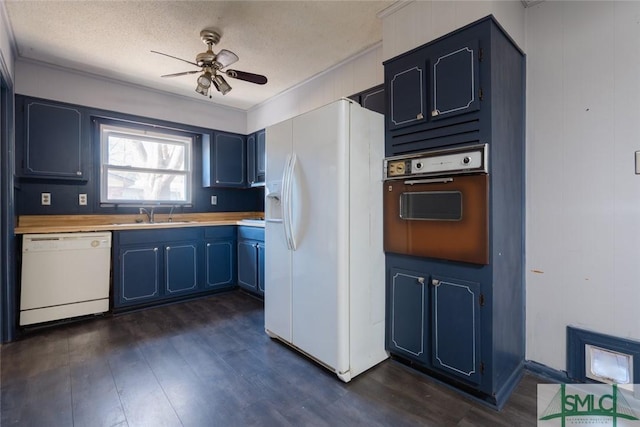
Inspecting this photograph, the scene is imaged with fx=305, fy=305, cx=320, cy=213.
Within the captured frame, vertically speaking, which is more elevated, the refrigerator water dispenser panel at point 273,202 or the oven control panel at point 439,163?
the oven control panel at point 439,163

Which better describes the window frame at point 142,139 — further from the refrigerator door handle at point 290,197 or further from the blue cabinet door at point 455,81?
the blue cabinet door at point 455,81

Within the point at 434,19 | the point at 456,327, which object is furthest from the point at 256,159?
the point at 456,327

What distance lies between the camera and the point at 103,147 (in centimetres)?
350

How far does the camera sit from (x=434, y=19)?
1917mm

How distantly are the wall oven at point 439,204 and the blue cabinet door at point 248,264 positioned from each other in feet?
6.33

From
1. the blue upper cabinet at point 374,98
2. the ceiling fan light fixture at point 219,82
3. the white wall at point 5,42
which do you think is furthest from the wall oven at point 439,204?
the white wall at point 5,42

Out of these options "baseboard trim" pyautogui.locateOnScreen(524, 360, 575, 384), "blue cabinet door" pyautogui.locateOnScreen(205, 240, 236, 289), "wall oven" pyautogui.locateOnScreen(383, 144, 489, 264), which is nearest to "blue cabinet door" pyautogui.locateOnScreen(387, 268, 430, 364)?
"wall oven" pyautogui.locateOnScreen(383, 144, 489, 264)

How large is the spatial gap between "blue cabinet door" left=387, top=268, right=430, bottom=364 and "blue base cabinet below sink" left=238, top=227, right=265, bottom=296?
178cm

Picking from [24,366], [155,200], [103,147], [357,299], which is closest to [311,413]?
[357,299]

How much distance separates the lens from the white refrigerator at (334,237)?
1.92 meters

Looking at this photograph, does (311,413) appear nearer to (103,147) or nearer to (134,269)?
(134,269)

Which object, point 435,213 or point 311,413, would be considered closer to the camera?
point 311,413

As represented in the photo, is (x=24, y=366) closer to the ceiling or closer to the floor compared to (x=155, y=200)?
closer to the floor

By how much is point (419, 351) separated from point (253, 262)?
2198 mm
